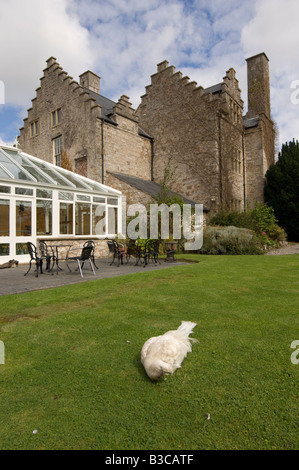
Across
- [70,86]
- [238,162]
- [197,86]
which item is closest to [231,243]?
[238,162]

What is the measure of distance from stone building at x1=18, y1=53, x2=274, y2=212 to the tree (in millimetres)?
1045

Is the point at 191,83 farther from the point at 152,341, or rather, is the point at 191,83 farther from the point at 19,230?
the point at 152,341

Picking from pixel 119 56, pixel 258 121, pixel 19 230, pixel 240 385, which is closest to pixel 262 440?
pixel 240 385

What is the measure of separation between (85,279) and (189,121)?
17136mm

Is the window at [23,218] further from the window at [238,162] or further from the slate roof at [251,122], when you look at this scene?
the slate roof at [251,122]

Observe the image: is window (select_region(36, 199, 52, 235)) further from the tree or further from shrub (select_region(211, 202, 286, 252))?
the tree

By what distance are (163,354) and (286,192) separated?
21.7 meters

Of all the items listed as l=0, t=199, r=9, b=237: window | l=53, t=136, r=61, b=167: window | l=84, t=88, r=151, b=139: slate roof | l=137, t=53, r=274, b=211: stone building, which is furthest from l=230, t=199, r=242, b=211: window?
l=0, t=199, r=9, b=237: window

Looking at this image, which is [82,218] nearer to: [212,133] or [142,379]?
[142,379]

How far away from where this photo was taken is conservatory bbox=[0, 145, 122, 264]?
10273 mm

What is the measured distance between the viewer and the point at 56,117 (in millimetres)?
21656

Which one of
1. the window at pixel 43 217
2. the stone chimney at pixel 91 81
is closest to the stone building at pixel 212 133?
the stone chimney at pixel 91 81

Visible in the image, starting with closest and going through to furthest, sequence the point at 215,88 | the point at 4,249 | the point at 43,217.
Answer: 1. the point at 4,249
2. the point at 43,217
3. the point at 215,88

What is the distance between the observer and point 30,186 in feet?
35.5
